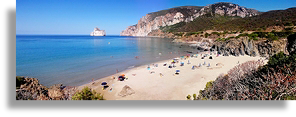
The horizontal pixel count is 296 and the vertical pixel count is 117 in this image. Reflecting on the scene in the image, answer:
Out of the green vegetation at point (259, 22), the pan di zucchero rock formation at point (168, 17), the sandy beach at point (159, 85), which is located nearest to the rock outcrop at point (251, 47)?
the green vegetation at point (259, 22)

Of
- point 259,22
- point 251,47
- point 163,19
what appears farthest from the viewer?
point 163,19

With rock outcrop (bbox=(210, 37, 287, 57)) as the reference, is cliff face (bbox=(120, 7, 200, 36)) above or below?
above

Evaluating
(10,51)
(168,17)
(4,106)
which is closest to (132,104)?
(4,106)

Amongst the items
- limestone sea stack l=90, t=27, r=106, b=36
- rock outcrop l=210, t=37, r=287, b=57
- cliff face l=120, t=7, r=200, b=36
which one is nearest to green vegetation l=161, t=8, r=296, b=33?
rock outcrop l=210, t=37, r=287, b=57

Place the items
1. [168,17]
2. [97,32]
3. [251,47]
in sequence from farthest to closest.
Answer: [97,32], [168,17], [251,47]

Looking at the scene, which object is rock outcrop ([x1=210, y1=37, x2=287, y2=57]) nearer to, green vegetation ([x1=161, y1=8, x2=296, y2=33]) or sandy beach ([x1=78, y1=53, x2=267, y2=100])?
green vegetation ([x1=161, y1=8, x2=296, y2=33])

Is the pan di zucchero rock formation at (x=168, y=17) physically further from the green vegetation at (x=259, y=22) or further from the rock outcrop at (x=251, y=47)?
the rock outcrop at (x=251, y=47)

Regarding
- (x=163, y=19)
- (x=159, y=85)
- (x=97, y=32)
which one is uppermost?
(x=163, y=19)

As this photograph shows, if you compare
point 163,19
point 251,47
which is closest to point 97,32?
point 163,19

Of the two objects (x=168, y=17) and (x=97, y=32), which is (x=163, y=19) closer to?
(x=168, y=17)

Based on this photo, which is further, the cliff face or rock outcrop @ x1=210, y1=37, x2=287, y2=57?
the cliff face

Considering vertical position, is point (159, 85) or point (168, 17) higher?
point (168, 17)
